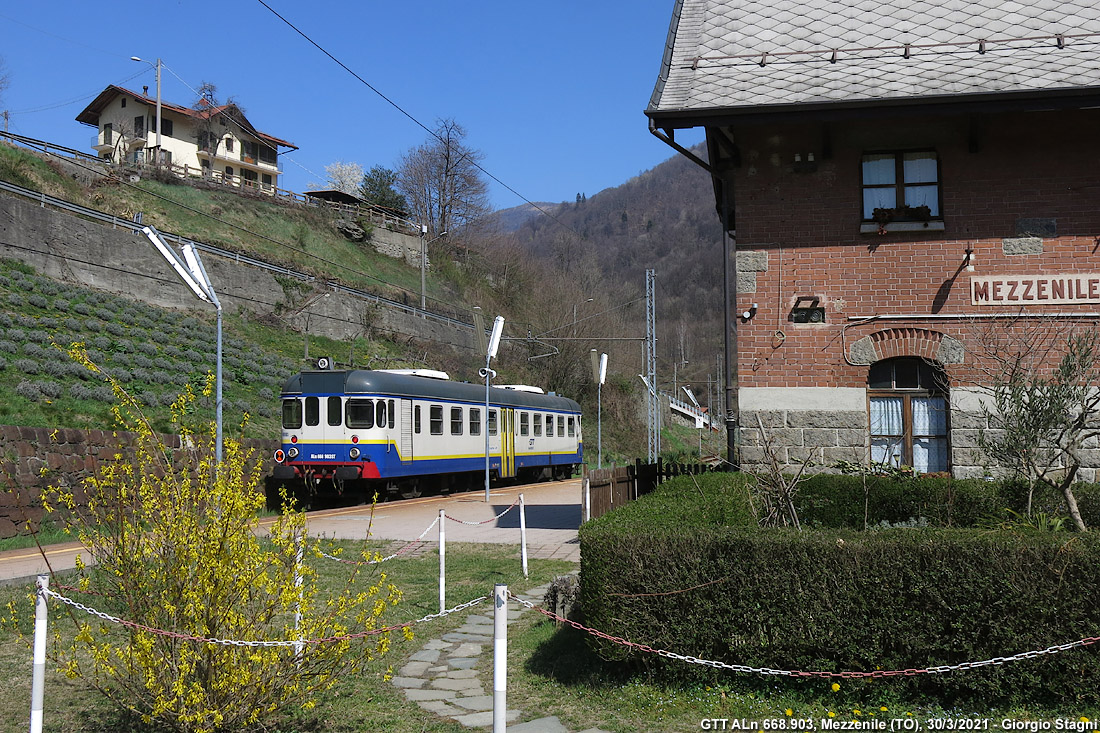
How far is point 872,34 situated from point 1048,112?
9.15ft

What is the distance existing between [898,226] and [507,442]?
690 inches

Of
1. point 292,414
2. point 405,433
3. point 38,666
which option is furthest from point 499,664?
point 292,414

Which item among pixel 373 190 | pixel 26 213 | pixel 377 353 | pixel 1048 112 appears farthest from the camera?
pixel 373 190

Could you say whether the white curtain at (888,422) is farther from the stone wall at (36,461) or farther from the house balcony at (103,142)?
the house balcony at (103,142)

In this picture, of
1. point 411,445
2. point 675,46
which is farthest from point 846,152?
point 411,445

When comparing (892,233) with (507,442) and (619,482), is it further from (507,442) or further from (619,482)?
(507,442)

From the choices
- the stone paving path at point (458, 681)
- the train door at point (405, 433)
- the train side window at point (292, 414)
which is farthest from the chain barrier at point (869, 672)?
the train side window at point (292, 414)

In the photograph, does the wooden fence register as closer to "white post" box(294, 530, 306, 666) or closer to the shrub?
"white post" box(294, 530, 306, 666)

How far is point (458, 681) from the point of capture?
259 inches

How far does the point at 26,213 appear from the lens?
28938 mm

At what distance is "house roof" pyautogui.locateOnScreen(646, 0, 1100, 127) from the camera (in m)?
11.6

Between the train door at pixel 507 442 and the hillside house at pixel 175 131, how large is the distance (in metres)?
39.2

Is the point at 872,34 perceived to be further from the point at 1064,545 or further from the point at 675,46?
the point at 1064,545

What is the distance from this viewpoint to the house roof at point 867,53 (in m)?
11.6
